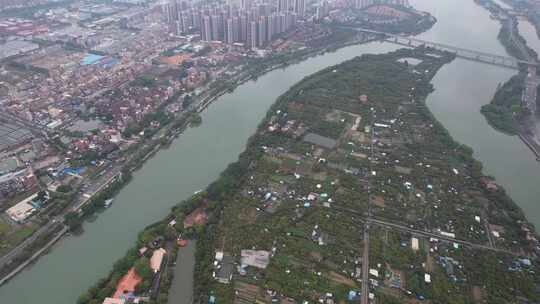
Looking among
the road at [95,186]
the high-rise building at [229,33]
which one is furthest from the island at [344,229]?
the high-rise building at [229,33]

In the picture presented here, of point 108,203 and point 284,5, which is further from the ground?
point 284,5

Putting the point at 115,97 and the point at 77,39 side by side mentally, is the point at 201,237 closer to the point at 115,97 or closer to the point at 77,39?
the point at 115,97

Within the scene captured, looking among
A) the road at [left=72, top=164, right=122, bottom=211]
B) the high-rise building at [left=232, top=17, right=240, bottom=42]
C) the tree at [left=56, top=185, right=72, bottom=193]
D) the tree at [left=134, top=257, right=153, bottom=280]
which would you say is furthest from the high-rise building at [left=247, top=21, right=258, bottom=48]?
the tree at [left=134, top=257, right=153, bottom=280]

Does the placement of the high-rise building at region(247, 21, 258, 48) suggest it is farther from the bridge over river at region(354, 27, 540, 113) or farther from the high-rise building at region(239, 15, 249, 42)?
the bridge over river at region(354, 27, 540, 113)

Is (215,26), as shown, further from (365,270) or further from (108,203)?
(365,270)

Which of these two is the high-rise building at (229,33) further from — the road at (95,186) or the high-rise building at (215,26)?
the road at (95,186)

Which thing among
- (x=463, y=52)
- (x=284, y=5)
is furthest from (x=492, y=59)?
(x=284, y=5)
